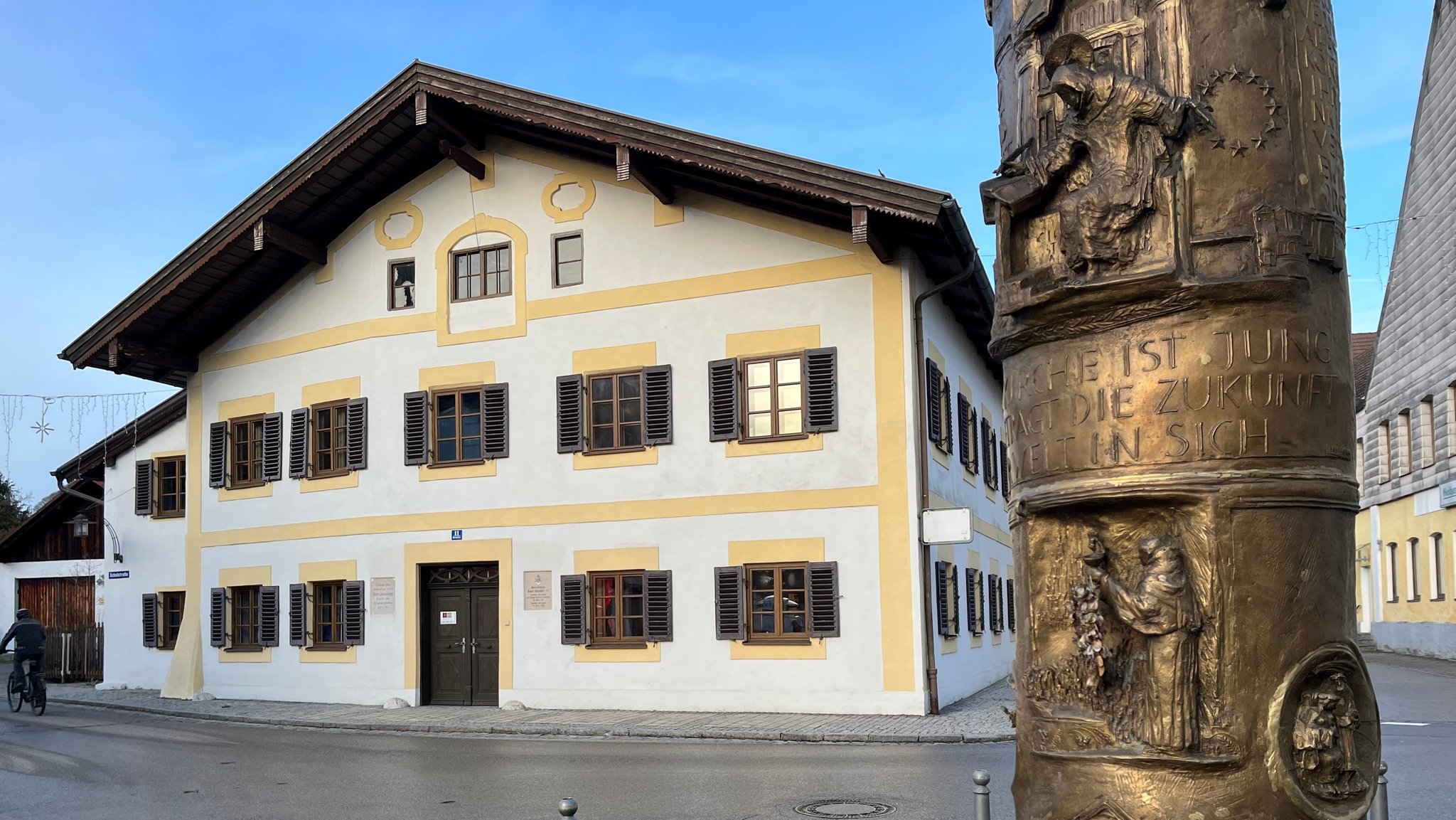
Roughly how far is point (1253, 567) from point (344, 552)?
21.1 metres

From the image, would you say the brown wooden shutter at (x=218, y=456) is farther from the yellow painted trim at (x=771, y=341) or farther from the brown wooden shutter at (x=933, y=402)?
the brown wooden shutter at (x=933, y=402)

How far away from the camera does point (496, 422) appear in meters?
22.2

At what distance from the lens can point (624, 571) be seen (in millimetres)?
20922

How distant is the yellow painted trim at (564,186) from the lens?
22.1m

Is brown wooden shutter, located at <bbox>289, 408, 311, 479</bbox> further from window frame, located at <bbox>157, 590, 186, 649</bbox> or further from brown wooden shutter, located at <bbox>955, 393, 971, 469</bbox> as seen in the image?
brown wooden shutter, located at <bbox>955, 393, 971, 469</bbox>

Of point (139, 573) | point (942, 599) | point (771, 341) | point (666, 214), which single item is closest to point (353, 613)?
point (139, 573)

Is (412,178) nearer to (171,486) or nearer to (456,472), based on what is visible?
(456,472)

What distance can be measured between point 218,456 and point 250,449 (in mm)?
858

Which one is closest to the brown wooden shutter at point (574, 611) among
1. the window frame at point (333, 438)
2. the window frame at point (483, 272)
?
the window frame at point (483, 272)

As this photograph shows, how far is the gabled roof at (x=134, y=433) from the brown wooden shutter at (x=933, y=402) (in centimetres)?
1533

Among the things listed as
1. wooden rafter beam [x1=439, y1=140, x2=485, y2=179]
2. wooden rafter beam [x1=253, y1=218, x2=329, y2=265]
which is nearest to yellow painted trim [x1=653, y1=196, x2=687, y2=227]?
wooden rafter beam [x1=439, y1=140, x2=485, y2=179]

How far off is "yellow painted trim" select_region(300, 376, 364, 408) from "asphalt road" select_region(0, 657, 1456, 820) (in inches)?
271

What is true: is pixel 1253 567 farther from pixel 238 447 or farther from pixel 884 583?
pixel 238 447

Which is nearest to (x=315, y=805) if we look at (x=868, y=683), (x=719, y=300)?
(x=868, y=683)
